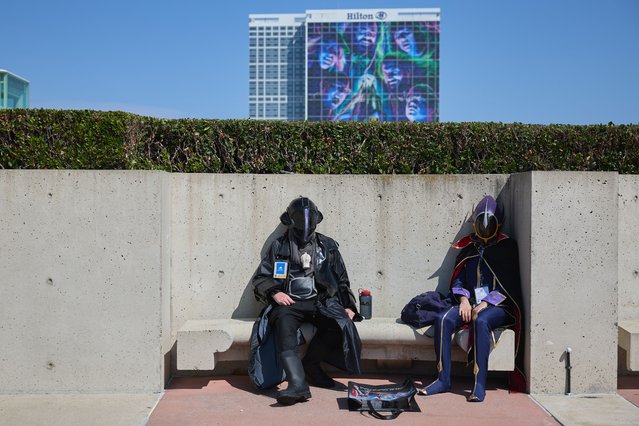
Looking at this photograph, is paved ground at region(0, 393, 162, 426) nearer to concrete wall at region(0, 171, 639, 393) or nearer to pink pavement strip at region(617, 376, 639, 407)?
concrete wall at region(0, 171, 639, 393)

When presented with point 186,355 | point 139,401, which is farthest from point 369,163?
point 139,401

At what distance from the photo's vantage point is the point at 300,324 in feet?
17.2

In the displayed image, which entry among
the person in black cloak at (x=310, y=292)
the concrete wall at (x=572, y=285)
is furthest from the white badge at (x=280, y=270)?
the concrete wall at (x=572, y=285)

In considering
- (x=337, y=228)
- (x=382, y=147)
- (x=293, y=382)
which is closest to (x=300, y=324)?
(x=293, y=382)

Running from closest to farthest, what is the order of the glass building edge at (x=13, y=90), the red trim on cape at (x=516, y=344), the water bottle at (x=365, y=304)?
the red trim on cape at (x=516, y=344)
the water bottle at (x=365, y=304)
the glass building edge at (x=13, y=90)

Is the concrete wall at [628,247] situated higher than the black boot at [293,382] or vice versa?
the concrete wall at [628,247]

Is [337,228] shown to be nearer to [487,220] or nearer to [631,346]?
[487,220]

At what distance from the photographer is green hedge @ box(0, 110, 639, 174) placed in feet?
19.8

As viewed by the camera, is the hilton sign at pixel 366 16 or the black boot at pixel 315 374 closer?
the black boot at pixel 315 374

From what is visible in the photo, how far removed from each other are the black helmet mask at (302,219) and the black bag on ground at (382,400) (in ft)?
4.22

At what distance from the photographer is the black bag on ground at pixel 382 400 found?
4.63 meters

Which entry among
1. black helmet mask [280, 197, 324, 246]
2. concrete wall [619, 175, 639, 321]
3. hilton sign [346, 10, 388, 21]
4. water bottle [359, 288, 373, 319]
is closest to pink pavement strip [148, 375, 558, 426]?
water bottle [359, 288, 373, 319]

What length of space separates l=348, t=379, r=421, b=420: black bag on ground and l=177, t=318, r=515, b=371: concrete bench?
0.39m

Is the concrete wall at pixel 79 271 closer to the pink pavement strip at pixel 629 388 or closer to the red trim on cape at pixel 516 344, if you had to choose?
the red trim on cape at pixel 516 344
